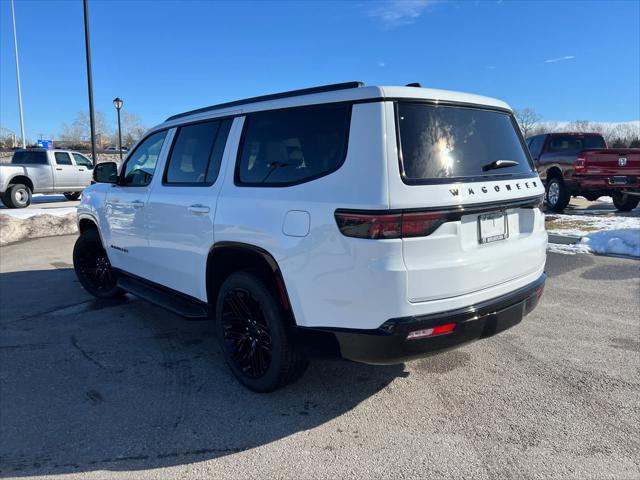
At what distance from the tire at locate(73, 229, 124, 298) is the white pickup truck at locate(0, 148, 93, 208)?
11398 millimetres

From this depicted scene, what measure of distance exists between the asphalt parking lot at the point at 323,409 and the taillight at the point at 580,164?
7.65 m

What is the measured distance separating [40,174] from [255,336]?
15907 millimetres

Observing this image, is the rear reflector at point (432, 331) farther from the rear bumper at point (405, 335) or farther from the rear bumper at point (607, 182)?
the rear bumper at point (607, 182)

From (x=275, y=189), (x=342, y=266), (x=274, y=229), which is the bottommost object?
(x=342, y=266)

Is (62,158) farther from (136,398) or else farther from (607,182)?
(607,182)

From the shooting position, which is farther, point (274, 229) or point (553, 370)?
point (553, 370)

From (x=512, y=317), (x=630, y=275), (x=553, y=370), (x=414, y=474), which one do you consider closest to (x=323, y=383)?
(x=414, y=474)

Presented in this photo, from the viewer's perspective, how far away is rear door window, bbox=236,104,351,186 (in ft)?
8.99

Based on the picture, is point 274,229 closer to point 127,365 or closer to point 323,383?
point 323,383

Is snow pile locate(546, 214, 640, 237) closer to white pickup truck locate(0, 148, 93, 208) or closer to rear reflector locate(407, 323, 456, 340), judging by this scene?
rear reflector locate(407, 323, 456, 340)

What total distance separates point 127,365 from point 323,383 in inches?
62.8

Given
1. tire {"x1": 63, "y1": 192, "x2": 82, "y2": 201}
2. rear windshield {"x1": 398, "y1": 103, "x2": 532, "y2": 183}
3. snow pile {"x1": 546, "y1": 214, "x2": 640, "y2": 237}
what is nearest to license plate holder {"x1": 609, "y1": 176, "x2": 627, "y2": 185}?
snow pile {"x1": 546, "y1": 214, "x2": 640, "y2": 237}

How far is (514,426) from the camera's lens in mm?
2848

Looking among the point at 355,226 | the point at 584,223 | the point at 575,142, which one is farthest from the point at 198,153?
the point at 575,142
